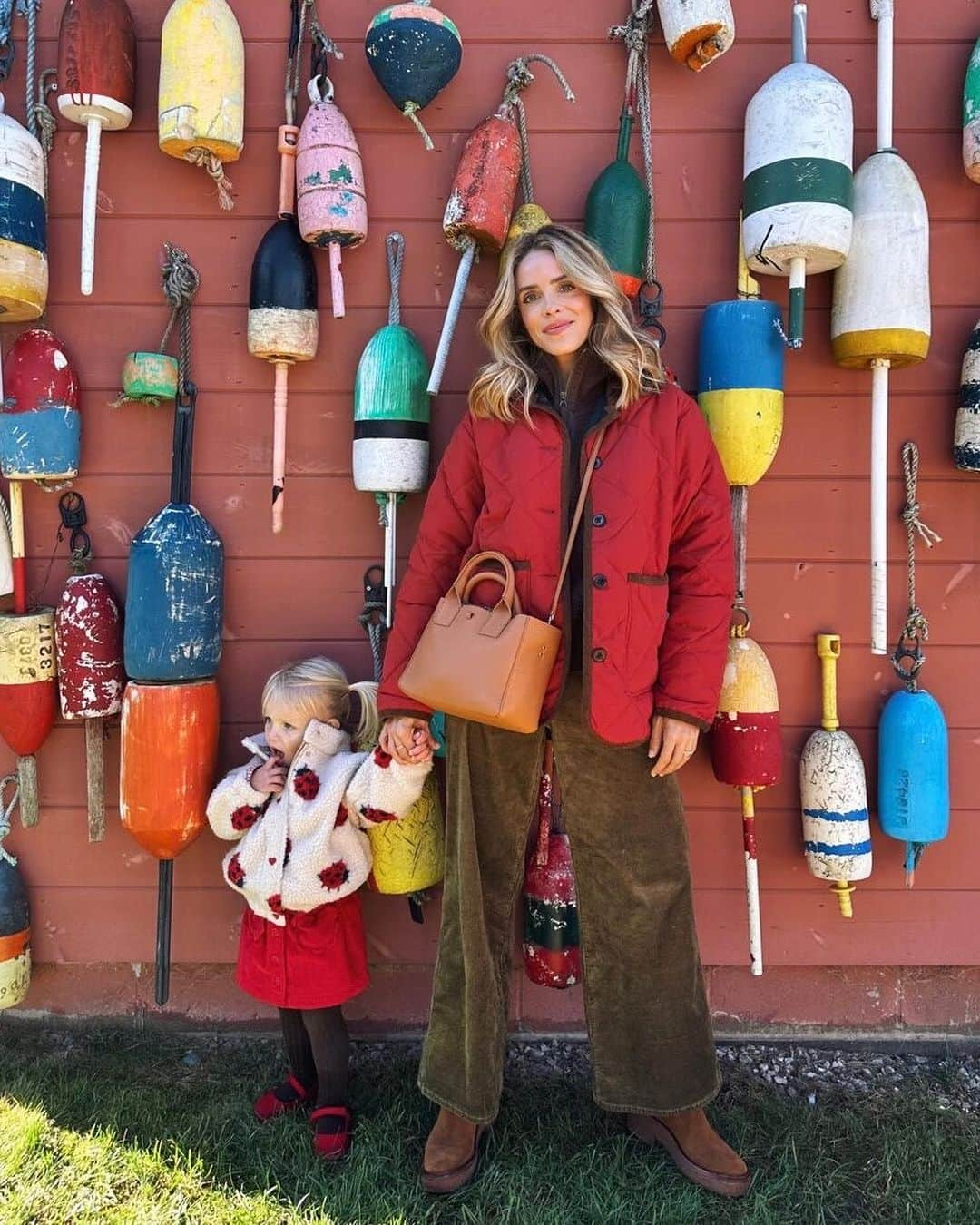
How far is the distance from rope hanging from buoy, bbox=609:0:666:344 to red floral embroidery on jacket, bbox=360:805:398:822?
1253mm

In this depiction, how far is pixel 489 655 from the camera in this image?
5.36ft

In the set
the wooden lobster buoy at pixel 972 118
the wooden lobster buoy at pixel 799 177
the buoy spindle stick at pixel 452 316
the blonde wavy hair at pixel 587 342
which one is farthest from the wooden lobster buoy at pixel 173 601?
the wooden lobster buoy at pixel 972 118

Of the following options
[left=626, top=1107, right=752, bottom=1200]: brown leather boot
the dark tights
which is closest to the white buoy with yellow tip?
[left=626, top=1107, right=752, bottom=1200]: brown leather boot

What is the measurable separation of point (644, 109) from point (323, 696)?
157 cm

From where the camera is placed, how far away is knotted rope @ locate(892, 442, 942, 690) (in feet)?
7.28

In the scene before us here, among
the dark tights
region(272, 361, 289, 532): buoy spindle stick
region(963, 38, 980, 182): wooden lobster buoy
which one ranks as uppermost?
region(963, 38, 980, 182): wooden lobster buoy

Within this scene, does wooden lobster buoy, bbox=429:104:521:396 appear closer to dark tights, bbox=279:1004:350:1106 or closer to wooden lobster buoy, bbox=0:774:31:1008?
dark tights, bbox=279:1004:350:1106

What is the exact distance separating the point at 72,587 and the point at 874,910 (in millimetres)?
2119

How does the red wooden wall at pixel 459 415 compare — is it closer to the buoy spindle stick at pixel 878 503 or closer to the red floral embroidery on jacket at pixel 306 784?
the buoy spindle stick at pixel 878 503

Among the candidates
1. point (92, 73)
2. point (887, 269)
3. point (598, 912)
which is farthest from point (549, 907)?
point (92, 73)

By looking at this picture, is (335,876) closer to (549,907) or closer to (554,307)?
(549,907)

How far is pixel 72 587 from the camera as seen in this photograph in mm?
2217

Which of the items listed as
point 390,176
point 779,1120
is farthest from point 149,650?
point 779,1120

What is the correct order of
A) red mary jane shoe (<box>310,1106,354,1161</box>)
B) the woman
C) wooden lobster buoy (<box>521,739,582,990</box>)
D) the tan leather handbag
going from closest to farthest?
the tan leather handbag, the woman, red mary jane shoe (<box>310,1106,354,1161</box>), wooden lobster buoy (<box>521,739,582,990</box>)
